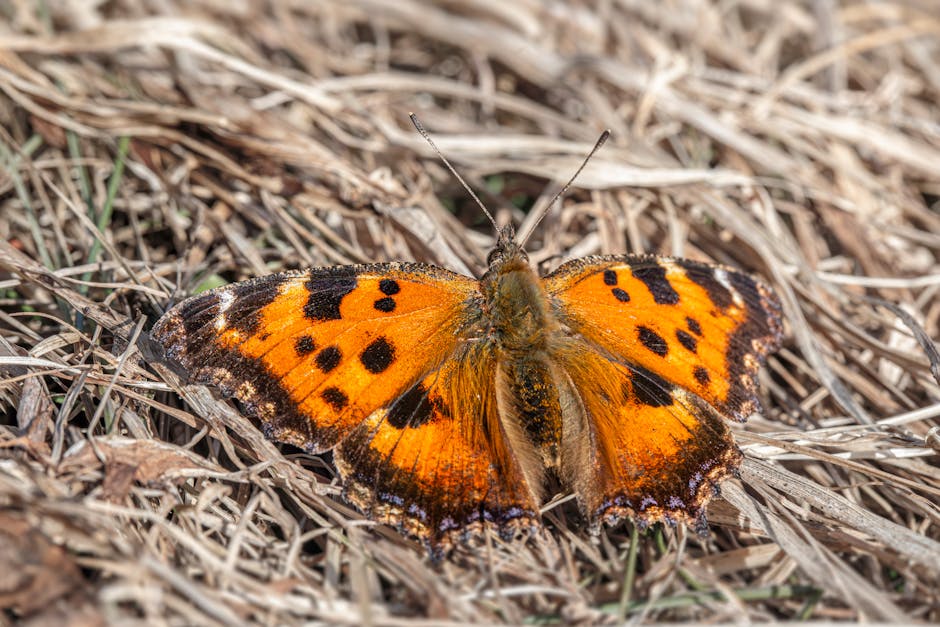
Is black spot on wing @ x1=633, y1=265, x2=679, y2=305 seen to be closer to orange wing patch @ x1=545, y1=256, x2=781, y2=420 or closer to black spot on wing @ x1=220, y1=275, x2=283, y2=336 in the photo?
orange wing patch @ x1=545, y1=256, x2=781, y2=420

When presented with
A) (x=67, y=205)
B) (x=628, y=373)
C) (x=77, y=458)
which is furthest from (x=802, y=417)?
(x=67, y=205)

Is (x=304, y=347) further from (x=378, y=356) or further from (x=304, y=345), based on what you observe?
(x=378, y=356)

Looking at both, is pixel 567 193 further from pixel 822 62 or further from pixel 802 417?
pixel 822 62

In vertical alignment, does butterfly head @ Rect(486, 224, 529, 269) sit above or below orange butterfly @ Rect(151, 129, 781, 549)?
above

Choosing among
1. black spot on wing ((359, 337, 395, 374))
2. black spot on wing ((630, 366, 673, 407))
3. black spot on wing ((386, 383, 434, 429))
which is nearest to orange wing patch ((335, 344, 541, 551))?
black spot on wing ((386, 383, 434, 429))

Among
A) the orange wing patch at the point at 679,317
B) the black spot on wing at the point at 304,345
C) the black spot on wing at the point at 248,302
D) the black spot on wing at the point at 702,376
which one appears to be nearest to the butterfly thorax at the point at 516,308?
the orange wing patch at the point at 679,317

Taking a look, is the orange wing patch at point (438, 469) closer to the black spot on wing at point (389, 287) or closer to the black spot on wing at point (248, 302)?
the black spot on wing at point (389, 287)
